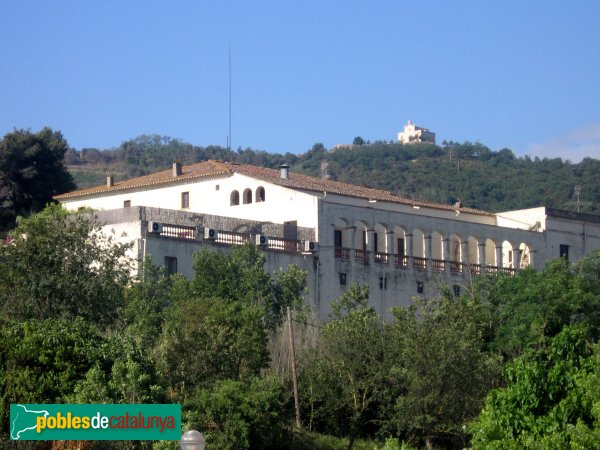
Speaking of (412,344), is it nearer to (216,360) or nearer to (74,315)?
(216,360)

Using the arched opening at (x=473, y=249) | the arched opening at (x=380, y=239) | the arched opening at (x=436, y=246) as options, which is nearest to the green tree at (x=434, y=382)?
the arched opening at (x=380, y=239)

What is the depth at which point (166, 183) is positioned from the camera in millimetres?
60844

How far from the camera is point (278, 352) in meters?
41.7

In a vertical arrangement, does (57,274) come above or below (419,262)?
below

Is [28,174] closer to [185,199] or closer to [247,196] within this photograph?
[185,199]

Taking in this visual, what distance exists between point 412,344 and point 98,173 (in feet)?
259

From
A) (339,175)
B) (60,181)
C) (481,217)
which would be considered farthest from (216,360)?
(339,175)

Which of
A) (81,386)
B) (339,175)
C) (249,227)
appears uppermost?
(339,175)

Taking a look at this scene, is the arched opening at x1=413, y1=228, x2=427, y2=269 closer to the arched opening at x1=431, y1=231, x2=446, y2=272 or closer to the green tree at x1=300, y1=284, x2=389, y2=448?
the arched opening at x1=431, y1=231, x2=446, y2=272

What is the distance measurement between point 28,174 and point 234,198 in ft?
56.6

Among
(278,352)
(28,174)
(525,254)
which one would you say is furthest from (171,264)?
(28,174)

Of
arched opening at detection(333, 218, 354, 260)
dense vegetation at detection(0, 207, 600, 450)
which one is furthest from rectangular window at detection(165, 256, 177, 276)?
arched opening at detection(333, 218, 354, 260)

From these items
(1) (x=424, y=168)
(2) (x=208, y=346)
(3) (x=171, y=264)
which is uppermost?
(1) (x=424, y=168)

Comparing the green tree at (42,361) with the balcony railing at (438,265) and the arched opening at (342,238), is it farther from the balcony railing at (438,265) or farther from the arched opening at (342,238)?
the balcony railing at (438,265)
